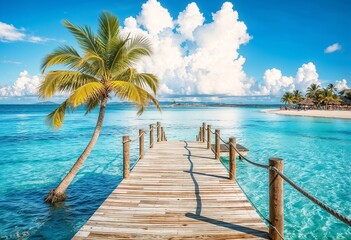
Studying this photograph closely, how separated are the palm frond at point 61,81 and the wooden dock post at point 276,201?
7.38 m

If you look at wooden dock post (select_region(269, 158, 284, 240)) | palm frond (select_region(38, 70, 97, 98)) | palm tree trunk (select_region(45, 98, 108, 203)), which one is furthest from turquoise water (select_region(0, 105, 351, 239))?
palm frond (select_region(38, 70, 97, 98))

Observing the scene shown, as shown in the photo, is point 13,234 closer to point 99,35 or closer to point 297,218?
point 99,35

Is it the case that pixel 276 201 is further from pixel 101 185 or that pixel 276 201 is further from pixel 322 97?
pixel 322 97

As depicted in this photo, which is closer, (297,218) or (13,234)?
(13,234)

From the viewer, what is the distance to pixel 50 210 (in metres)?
9.08

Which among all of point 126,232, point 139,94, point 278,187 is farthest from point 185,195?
point 139,94

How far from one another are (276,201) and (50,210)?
839cm

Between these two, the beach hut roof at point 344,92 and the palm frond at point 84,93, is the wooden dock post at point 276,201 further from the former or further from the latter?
the beach hut roof at point 344,92

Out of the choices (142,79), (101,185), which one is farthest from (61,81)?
(101,185)

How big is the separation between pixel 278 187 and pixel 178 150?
9242mm

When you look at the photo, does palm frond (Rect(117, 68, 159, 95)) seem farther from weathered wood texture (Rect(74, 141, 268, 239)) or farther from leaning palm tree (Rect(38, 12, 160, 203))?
weathered wood texture (Rect(74, 141, 268, 239))

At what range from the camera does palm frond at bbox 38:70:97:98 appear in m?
8.14

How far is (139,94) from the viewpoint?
905cm

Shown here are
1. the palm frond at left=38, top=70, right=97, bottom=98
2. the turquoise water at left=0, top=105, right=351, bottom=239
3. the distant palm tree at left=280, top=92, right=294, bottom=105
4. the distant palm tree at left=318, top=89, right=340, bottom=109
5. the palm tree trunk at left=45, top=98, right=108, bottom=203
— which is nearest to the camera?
the turquoise water at left=0, top=105, right=351, bottom=239
